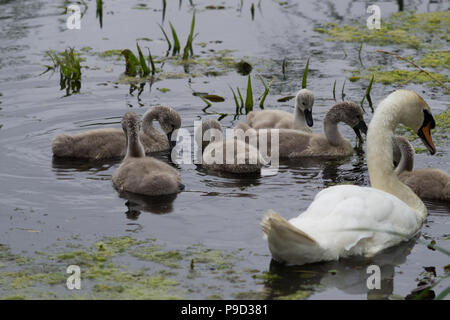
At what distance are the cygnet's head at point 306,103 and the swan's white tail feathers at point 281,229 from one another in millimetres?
4284

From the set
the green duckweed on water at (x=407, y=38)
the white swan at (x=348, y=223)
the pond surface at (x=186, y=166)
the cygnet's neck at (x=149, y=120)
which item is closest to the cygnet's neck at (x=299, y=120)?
the pond surface at (x=186, y=166)

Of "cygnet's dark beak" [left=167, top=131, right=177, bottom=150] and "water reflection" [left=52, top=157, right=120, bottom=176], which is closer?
"water reflection" [left=52, top=157, right=120, bottom=176]

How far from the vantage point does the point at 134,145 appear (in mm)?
9391

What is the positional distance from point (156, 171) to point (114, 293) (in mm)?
2685

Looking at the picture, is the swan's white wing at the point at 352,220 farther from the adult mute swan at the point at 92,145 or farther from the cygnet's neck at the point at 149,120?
the cygnet's neck at the point at 149,120

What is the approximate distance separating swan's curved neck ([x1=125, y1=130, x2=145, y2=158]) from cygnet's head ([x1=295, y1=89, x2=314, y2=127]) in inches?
91.0

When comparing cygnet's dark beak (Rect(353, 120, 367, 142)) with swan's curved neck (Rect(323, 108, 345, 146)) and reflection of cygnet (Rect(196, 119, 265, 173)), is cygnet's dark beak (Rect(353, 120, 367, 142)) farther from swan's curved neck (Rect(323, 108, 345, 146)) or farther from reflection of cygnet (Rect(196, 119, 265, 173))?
reflection of cygnet (Rect(196, 119, 265, 173))

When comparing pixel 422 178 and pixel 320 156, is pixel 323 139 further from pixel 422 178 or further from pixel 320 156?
pixel 422 178

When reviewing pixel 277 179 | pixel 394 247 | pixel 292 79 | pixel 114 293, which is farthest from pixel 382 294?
pixel 292 79

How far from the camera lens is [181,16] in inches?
643

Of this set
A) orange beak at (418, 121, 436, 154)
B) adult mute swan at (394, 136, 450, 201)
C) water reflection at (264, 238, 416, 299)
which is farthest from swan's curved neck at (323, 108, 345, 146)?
water reflection at (264, 238, 416, 299)

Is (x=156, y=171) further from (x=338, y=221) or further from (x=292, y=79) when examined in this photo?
(x=292, y=79)

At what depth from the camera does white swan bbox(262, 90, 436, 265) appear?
6.59 meters

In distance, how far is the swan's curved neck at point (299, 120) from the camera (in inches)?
426
